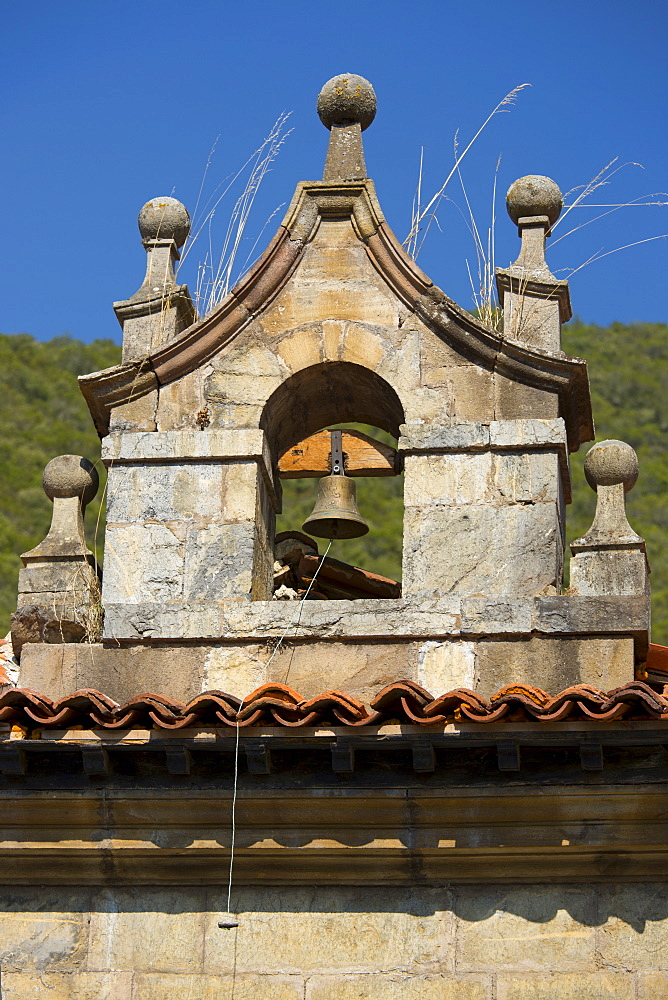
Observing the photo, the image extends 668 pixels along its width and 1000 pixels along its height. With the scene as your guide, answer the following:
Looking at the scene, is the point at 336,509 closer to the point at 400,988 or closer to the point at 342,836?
the point at 342,836

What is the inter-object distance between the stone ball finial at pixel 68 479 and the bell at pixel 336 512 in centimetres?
134

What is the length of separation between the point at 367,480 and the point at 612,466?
17.8 m

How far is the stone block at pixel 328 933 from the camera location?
20.5 feet

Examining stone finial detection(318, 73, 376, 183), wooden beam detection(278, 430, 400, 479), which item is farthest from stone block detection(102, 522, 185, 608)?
stone finial detection(318, 73, 376, 183)

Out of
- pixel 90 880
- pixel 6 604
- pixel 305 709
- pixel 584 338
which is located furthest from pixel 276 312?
pixel 584 338

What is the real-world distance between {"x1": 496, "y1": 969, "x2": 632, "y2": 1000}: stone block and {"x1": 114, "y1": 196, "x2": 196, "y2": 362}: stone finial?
3.60 m

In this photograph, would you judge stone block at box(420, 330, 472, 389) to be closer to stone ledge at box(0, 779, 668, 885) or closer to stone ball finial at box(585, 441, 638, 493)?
stone ball finial at box(585, 441, 638, 493)

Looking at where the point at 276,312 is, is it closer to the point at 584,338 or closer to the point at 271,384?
the point at 271,384

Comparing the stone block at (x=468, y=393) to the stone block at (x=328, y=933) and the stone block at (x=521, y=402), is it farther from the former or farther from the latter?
the stone block at (x=328, y=933)

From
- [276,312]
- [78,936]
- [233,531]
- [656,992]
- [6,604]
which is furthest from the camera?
[6,604]

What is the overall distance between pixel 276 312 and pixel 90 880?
2988 mm

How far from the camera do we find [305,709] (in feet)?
19.8

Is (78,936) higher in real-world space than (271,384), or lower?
lower

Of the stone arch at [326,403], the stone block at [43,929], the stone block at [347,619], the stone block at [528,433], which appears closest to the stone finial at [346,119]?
the stone arch at [326,403]
